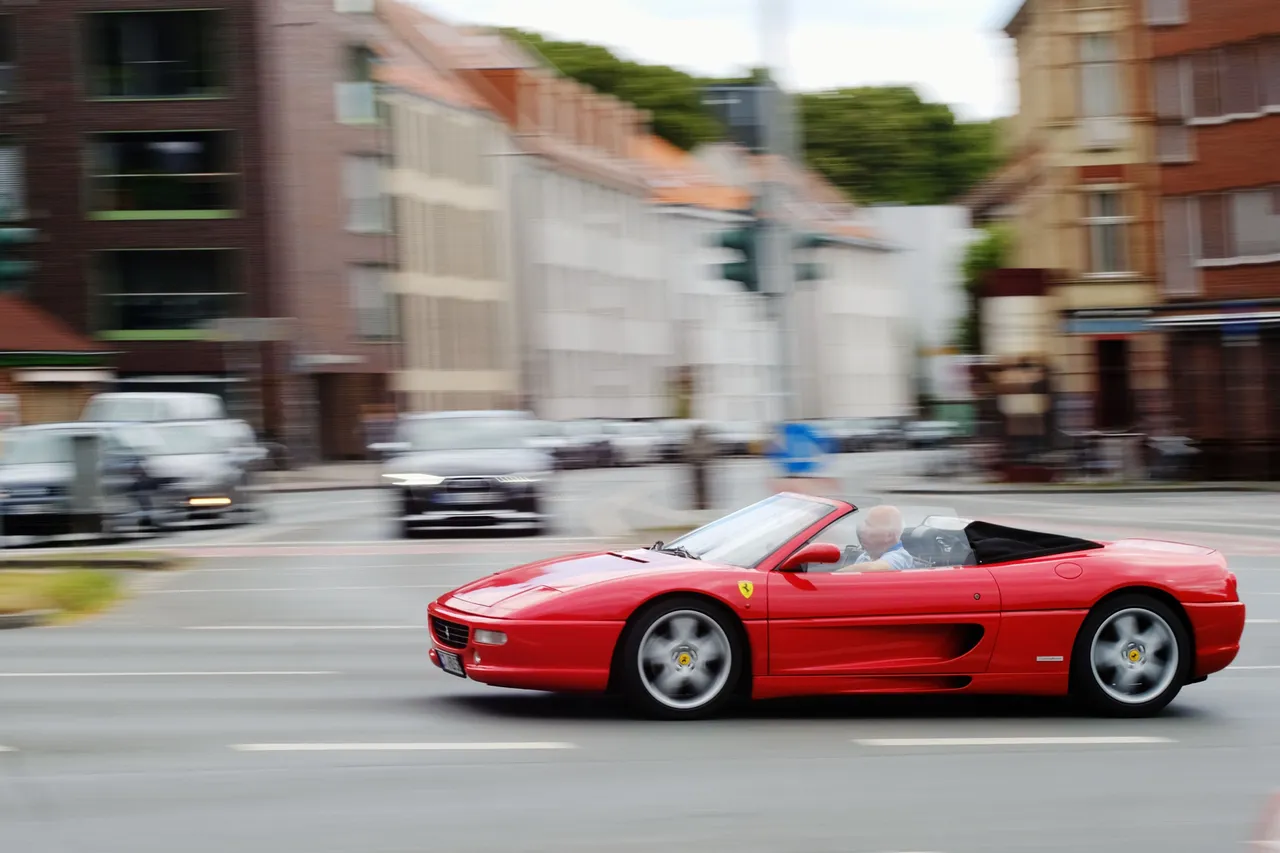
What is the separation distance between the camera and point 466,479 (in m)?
24.8

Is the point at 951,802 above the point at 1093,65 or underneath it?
underneath

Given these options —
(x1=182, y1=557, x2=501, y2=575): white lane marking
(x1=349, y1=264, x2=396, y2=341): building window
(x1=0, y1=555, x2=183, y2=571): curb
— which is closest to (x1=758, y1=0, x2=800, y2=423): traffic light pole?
(x1=182, y1=557, x2=501, y2=575): white lane marking

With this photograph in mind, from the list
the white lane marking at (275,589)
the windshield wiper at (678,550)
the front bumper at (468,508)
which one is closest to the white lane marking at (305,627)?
the white lane marking at (275,589)

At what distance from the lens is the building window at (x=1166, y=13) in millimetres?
43938

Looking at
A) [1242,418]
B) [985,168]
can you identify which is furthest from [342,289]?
[985,168]

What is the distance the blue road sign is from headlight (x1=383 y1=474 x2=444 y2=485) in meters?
4.59

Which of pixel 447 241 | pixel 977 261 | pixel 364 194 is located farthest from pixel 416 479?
pixel 977 261

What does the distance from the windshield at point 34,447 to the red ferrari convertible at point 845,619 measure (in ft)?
54.1

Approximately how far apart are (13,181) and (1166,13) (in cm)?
2989

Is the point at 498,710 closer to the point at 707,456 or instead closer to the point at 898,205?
the point at 707,456

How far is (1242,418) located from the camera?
4178cm

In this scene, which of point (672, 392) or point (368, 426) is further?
point (672, 392)

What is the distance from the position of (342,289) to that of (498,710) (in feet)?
166

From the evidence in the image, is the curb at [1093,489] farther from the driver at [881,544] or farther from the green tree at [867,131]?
the green tree at [867,131]
